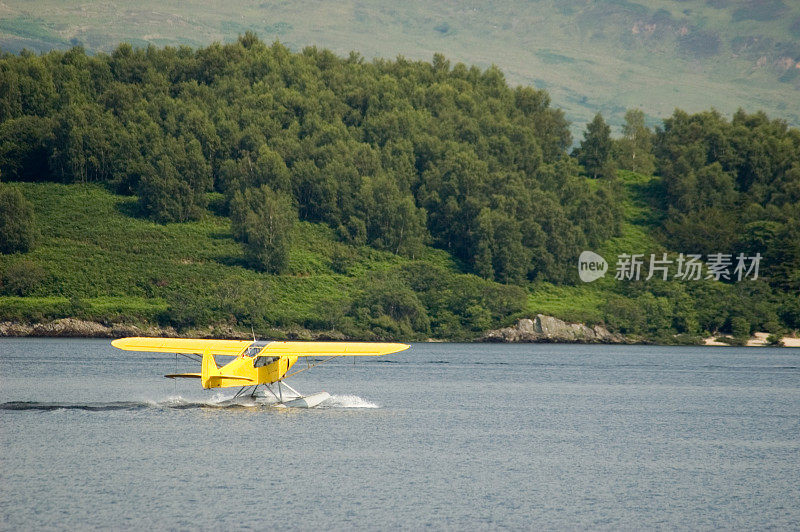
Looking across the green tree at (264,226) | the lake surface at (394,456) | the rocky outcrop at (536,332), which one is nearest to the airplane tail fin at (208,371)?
the lake surface at (394,456)

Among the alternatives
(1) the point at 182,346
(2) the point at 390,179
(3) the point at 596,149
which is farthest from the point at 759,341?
(1) the point at 182,346

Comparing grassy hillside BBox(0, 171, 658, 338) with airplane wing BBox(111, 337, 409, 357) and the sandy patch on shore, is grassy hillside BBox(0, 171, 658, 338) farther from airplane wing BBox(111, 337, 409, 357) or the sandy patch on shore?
airplane wing BBox(111, 337, 409, 357)

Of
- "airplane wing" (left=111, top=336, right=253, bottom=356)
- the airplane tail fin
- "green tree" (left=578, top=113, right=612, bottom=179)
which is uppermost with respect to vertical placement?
"green tree" (left=578, top=113, right=612, bottom=179)

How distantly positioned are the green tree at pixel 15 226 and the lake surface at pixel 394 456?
5604cm

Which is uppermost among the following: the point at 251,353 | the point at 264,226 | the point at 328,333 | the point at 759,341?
the point at 264,226

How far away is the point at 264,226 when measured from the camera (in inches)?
4688

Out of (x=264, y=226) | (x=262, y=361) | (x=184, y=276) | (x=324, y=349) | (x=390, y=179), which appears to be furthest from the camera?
(x=390, y=179)

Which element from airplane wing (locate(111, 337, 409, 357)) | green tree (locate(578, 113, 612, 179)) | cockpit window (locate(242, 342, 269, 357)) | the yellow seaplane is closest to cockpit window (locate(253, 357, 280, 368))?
the yellow seaplane

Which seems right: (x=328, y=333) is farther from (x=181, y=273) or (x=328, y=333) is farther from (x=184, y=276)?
(x=181, y=273)

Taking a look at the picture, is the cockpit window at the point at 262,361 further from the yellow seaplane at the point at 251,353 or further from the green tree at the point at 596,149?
the green tree at the point at 596,149

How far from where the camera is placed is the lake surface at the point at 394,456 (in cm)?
2400

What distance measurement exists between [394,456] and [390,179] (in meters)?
113

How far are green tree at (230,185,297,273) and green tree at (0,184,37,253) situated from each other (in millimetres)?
24930

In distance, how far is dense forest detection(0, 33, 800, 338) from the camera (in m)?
115
